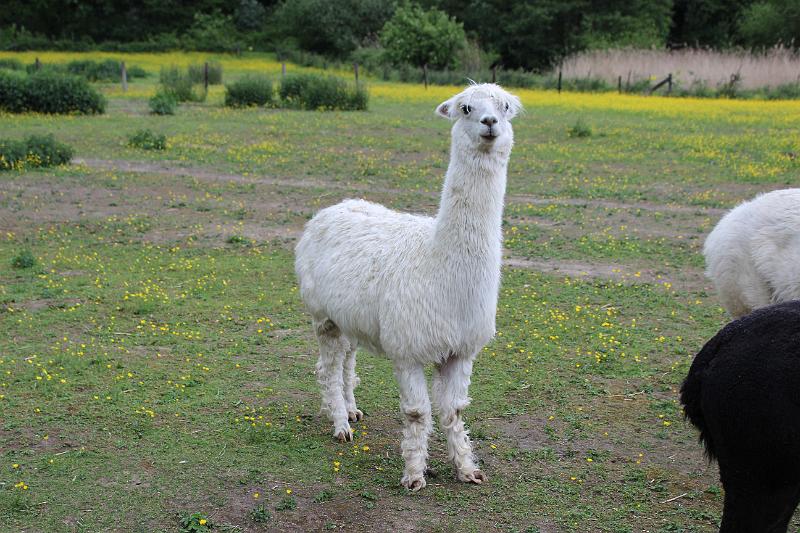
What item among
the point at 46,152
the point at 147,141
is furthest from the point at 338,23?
the point at 46,152

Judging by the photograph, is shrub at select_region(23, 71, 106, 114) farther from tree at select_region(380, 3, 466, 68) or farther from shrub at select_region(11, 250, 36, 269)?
tree at select_region(380, 3, 466, 68)

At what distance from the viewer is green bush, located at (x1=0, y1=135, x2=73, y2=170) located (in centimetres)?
1611

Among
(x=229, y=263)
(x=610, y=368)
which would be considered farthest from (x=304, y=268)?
(x=229, y=263)

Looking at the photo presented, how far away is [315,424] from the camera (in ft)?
20.2

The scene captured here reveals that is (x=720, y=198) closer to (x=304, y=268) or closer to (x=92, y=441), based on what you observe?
(x=304, y=268)

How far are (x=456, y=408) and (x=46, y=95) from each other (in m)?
23.0

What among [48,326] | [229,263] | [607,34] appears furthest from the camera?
[607,34]

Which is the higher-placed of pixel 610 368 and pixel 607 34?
pixel 607 34

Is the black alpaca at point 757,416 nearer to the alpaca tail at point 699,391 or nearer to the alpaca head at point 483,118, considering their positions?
the alpaca tail at point 699,391

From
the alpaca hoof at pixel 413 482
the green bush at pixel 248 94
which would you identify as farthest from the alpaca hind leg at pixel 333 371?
the green bush at pixel 248 94

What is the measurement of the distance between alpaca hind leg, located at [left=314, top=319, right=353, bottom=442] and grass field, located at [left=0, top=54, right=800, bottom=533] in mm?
166

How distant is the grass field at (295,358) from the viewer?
5.07 metres

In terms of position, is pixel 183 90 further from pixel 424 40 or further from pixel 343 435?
pixel 343 435

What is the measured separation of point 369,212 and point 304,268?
619 millimetres
